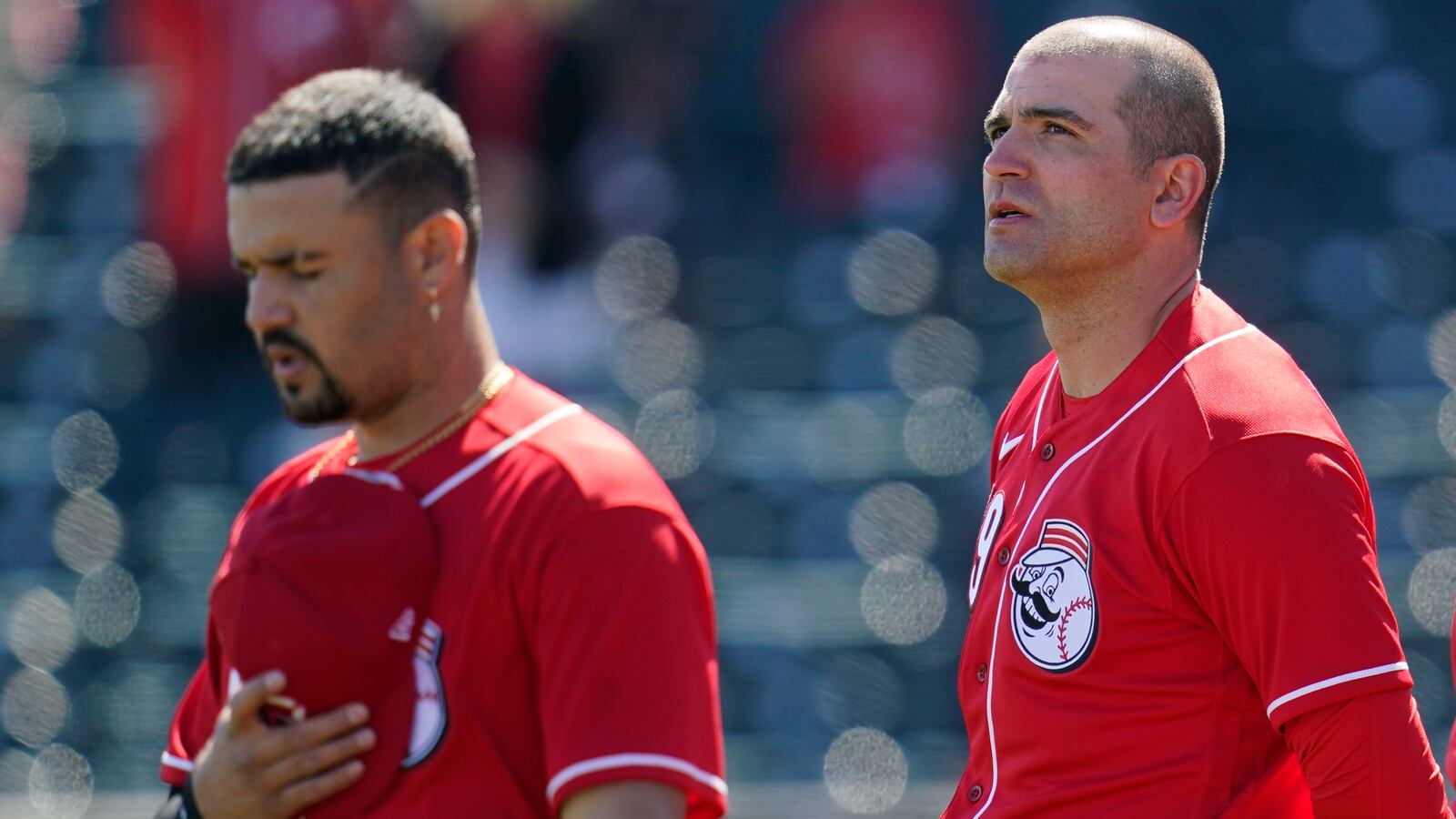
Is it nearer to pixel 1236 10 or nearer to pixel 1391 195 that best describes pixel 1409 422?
pixel 1391 195

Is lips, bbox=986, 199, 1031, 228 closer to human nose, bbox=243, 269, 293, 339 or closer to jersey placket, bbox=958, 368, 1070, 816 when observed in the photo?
jersey placket, bbox=958, 368, 1070, 816

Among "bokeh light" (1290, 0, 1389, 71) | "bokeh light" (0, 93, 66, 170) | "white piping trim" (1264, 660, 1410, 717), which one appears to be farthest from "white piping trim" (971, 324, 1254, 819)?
"bokeh light" (0, 93, 66, 170)

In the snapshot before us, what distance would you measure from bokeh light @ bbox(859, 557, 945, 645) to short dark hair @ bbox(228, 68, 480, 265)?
3.50 m

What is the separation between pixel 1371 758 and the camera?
5.35 ft

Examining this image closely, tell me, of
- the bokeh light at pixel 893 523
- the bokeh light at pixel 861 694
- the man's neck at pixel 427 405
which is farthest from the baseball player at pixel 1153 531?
the bokeh light at pixel 893 523

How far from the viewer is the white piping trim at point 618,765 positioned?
1.94 metres

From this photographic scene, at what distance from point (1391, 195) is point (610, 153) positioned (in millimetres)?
2923

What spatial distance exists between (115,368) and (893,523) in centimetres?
284

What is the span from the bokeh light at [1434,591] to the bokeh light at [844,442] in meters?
1.74

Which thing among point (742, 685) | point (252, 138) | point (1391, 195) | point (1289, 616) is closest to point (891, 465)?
point (742, 685)

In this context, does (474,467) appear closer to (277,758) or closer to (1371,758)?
(277,758)

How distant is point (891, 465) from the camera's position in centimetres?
603

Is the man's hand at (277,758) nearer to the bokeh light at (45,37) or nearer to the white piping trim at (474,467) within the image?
the white piping trim at (474,467)

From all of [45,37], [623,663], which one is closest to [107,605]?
[45,37]
